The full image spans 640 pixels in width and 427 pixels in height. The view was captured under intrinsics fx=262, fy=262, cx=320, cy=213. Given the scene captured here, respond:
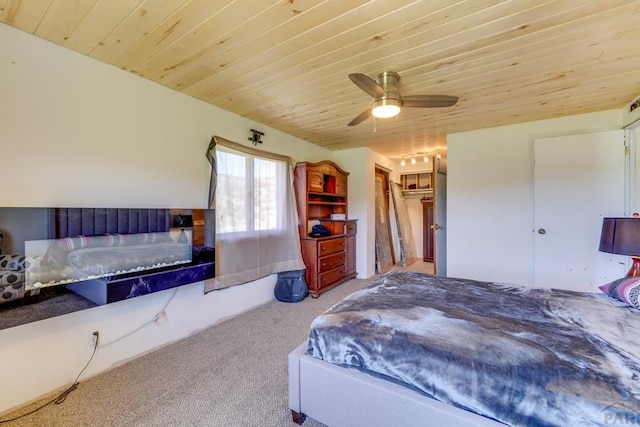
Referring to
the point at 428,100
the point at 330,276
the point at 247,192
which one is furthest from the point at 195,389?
the point at 428,100

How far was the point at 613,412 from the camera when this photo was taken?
88 cm

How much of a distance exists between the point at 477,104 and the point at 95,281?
12.2ft

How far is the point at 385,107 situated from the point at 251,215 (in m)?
1.90

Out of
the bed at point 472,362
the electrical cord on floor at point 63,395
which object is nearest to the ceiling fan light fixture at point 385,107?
the bed at point 472,362

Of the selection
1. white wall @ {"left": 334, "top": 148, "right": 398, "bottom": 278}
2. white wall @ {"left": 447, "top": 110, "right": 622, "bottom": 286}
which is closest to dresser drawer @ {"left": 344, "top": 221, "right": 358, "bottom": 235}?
white wall @ {"left": 334, "top": 148, "right": 398, "bottom": 278}

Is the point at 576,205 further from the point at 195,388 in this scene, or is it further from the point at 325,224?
the point at 195,388

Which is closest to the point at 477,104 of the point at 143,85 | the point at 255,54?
the point at 255,54

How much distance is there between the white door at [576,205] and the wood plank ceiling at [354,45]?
1.66 ft

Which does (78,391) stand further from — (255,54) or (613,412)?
(613,412)

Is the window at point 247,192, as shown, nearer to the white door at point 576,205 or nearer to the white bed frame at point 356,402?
the white bed frame at point 356,402

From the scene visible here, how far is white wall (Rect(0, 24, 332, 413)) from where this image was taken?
5.46ft

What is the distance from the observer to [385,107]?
209 centimetres

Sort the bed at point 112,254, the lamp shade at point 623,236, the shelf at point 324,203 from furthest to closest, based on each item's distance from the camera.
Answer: the shelf at point 324,203, the lamp shade at point 623,236, the bed at point 112,254

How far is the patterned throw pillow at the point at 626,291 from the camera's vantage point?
5.20ft
